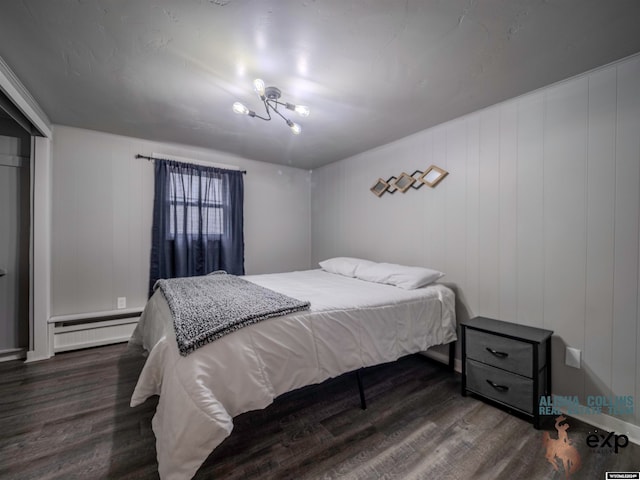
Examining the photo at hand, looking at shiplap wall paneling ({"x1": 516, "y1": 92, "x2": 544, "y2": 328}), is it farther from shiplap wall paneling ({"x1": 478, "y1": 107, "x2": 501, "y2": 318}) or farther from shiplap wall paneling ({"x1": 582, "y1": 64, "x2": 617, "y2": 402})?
shiplap wall paneling ({"x1": 582, "y1": 64, "x2": 617, "y2": 402})

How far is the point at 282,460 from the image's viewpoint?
140cm

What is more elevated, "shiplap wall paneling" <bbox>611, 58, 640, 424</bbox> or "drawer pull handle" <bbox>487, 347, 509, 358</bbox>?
"shiplap wall paneling" <bbox>611, 58, 640, 424</bbox>

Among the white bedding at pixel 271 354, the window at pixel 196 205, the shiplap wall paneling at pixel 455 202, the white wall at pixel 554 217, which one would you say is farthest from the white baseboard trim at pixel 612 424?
the window at pixel 196 205

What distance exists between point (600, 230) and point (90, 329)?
449 centimetres

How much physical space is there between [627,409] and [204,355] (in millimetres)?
2475

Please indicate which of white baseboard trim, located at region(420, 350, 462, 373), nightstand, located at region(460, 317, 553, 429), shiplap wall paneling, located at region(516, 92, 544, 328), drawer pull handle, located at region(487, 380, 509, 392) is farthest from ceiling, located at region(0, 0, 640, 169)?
white baseboard trim, located at region(420, 350, 462, 373)

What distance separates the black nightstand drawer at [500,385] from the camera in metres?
1.72

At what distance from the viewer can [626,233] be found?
1.62 meters

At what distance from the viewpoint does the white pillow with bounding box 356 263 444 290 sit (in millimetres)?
2352

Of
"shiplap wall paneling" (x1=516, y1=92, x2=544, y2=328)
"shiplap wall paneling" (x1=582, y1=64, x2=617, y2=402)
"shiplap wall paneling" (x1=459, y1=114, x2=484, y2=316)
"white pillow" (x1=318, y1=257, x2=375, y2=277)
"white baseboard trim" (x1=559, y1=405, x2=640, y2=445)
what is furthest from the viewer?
"white pillow" (x1=318, y1=257, x2=375, y2=277)

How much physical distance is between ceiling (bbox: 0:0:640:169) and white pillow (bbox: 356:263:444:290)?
1415mm

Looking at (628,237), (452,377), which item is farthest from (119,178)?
(628,237)

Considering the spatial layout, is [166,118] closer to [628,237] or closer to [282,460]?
[282,460]

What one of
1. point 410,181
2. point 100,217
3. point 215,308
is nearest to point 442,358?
point 410,181
